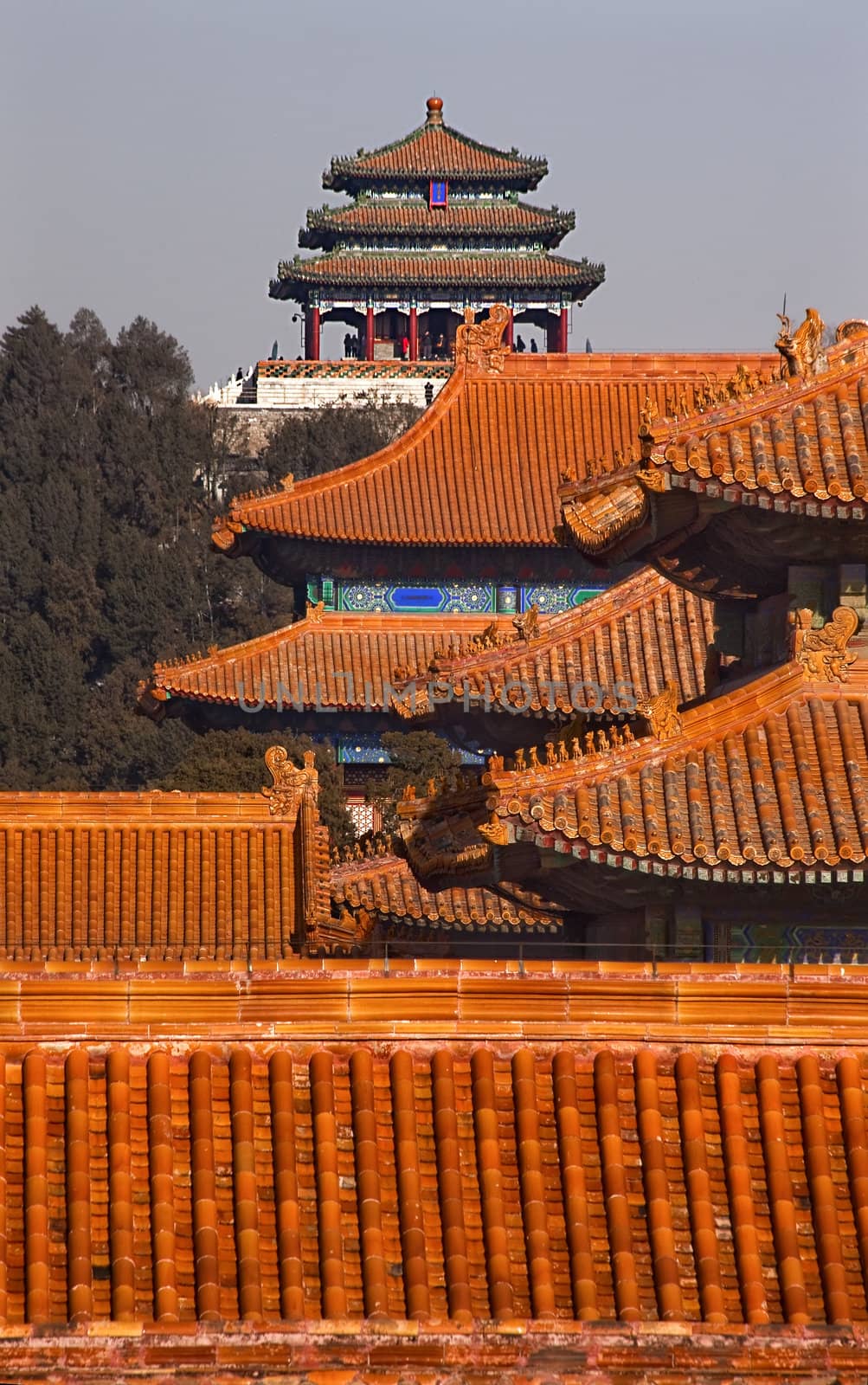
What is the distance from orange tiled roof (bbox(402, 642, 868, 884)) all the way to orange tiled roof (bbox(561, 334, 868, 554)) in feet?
3.98

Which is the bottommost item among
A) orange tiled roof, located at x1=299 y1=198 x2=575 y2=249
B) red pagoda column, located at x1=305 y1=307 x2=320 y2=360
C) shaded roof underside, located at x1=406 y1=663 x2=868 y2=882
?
shaded roof underside, located at x1=406 y1=663 x2=868 y2=882

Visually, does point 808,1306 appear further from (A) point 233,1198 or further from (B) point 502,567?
(B) point 502,567

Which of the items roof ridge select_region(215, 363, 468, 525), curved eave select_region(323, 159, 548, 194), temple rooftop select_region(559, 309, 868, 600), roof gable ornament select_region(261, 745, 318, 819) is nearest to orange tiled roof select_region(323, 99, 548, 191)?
curved eave select_region(323, 159, 548, 194)

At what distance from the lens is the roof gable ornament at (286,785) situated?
28.0 metres

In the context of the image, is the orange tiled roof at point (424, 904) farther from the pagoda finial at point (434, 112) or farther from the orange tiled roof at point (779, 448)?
the pagoda finial at point (434, 112)

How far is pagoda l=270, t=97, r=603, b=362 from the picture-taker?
267ft

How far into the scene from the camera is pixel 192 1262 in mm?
9797

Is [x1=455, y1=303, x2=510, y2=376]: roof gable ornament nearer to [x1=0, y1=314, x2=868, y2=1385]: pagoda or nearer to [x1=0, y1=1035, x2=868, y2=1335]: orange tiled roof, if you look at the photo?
[x1=0, y1=314, x2=868, y2=1385]: pagoda

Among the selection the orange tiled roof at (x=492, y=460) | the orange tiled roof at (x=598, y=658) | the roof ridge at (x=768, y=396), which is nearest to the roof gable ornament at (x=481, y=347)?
the orange tiled roof at (x=492, y=460)

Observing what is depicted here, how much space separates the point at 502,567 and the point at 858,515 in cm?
2793

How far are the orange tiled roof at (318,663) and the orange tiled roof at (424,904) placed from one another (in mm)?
15630

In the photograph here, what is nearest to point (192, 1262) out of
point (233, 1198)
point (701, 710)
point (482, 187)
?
point (233, 1198)

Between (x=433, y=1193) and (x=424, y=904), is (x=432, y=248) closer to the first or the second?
(x=424, y=904)

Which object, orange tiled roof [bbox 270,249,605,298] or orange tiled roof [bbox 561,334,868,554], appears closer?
orange tiled roof [bbox 561,334,868,554]
